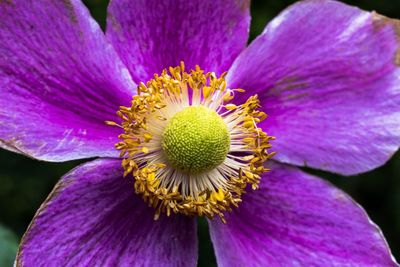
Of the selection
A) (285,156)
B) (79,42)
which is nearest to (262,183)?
(285,156)

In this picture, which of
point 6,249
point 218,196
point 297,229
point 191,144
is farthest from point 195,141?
point 6,249

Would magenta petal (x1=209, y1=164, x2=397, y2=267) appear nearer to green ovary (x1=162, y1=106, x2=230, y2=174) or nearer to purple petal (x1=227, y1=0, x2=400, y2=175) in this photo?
purple petal (x1=227, y1=0, x2=400, y2=175)

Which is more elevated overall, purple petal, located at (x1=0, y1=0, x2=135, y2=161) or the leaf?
purple petal, located at (x1=0, y1=0, x2=135, y2=161)

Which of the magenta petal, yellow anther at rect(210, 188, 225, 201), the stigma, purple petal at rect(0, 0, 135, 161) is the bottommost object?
the magenta petal

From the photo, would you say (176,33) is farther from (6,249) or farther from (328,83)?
(6,249)

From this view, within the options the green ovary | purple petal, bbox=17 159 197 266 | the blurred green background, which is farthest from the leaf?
the green ovary

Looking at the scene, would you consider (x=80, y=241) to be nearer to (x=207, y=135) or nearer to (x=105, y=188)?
(x=105, y=188)

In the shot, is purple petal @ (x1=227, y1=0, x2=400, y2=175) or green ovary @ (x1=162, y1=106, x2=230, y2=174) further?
purple petal @ (x1=227, y1=0, x2=400, y2=175)
